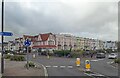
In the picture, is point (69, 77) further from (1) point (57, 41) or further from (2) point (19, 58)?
(1) point (57, 41)

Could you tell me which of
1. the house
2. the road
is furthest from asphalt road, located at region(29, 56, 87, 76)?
the house

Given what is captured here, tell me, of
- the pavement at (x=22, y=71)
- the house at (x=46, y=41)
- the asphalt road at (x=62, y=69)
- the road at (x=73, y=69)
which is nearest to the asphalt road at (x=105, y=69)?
the road at (x=73, y=69)

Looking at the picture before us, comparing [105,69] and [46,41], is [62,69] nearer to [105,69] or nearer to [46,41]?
[105,69]

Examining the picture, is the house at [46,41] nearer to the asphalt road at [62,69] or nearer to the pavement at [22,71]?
the asphalt road at [62,69]

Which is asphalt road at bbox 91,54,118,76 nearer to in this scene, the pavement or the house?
the pavement

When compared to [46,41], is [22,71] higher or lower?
lower

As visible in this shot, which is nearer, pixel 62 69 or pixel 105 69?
pixel 62 69

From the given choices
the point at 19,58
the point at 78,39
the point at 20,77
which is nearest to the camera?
the point at 20,77

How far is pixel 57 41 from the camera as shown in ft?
356

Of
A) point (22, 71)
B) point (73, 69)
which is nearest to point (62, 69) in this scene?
point (73, 69)

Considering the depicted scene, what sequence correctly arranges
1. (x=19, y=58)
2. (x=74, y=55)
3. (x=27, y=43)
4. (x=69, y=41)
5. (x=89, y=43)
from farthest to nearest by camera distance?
(x=89, y=43)
(x=69, y=41)
(x=74, y=55)
(x=19, y=58)
(x=27, y=43)

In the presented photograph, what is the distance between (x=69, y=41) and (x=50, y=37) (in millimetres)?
18052

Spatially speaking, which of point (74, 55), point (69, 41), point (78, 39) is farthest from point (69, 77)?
point (78, 39)

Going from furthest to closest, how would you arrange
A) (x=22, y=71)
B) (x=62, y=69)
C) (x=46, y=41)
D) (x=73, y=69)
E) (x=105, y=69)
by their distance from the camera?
(x=46, y=41), (x=105, y=69), (x=62, y=69), (x=73, y=69), (x=22, y=71)
